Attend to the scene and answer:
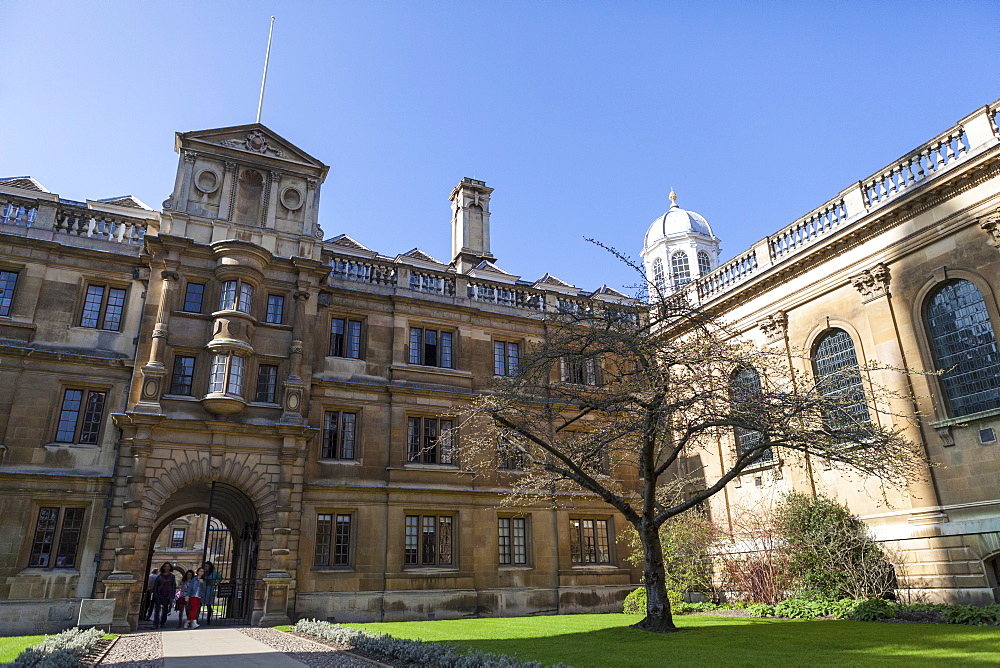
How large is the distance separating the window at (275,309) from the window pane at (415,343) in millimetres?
4860

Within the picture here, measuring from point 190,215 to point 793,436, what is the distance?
19576 mm

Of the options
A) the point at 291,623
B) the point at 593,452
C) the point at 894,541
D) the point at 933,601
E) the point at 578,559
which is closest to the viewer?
the point at 593,452

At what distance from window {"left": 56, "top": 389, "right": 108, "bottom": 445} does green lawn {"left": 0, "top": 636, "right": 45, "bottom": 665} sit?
5641 millimetres

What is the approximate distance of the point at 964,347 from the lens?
57.2ft

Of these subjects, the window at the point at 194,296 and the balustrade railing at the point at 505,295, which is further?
the balustrade railing at the point at 505,295

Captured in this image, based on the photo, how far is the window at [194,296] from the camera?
70.1ft

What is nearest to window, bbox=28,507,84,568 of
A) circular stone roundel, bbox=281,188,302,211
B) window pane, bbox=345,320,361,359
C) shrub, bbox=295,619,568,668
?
shrub, bbox=295,619,568,668

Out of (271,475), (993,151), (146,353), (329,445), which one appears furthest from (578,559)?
(993,151)

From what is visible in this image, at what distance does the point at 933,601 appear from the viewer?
16656mm

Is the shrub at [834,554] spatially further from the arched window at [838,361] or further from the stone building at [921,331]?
the arched window at [838,361]

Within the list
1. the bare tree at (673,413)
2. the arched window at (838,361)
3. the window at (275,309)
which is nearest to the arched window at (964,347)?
the bare tree at (673,413)

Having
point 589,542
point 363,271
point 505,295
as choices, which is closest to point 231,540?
point 363,271

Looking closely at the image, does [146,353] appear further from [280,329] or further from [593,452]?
[593,452]

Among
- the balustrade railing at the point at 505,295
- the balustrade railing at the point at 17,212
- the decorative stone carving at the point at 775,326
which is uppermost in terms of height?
the balustrade railing at the point at 17,212
